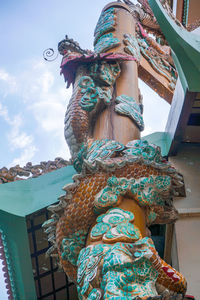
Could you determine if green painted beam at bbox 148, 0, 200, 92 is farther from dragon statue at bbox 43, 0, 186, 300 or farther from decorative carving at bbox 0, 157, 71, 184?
decorative carving at bbox 0, 157, 71, 184

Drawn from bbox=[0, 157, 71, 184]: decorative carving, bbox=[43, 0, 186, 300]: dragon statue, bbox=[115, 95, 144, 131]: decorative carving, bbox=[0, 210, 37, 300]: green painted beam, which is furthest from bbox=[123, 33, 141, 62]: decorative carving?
bbox=[0, 210, 37, 300]: green painted beam

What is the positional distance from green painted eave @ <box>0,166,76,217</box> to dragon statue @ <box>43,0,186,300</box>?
1.68ft

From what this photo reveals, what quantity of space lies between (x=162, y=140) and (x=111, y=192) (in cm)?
146

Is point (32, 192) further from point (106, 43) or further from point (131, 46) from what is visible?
point (131, 46)

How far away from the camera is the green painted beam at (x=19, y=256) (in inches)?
144

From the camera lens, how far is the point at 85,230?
266 cm

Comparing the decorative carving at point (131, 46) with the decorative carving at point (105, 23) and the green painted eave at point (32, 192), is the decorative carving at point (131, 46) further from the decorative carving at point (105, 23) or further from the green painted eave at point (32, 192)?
the green painted eave at point (32, 192)

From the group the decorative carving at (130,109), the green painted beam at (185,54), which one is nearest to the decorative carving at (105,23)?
the decorative carving at (130,109)

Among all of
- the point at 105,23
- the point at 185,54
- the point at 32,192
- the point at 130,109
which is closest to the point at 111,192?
the point at 185,54

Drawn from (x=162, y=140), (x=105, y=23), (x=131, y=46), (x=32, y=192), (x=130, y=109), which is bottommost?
(x=32, y=192)

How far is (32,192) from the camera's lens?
12.9ft

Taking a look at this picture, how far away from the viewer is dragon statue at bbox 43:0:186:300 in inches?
84.0

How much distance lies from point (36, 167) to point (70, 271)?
69.3 inches

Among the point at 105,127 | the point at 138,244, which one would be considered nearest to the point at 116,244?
the point at 138,244
